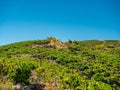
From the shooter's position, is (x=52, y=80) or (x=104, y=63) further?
(x=104, y=63)

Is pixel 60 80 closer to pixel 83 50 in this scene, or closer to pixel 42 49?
pixel 42 49

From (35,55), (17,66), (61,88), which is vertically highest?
(35,55)

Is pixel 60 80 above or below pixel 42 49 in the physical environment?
below

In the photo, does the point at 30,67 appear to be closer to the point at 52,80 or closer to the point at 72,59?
the point at 52,80

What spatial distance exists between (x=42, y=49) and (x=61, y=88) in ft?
144

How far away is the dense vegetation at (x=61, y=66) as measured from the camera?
5580 centimetres

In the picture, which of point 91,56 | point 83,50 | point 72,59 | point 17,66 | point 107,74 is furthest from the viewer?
point 83,50

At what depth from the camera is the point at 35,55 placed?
8888 centimetres

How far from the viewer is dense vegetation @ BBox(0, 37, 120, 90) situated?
183 feet

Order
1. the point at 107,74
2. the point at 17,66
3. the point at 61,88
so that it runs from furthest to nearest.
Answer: the point at 107,74, the point at 17,66, the point at 61,88

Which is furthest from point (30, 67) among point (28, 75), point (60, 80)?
point (60, 80)

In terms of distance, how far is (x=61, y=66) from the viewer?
2997 inches

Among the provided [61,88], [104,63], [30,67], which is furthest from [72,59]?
[61,88]

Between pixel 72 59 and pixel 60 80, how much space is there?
30365mm
